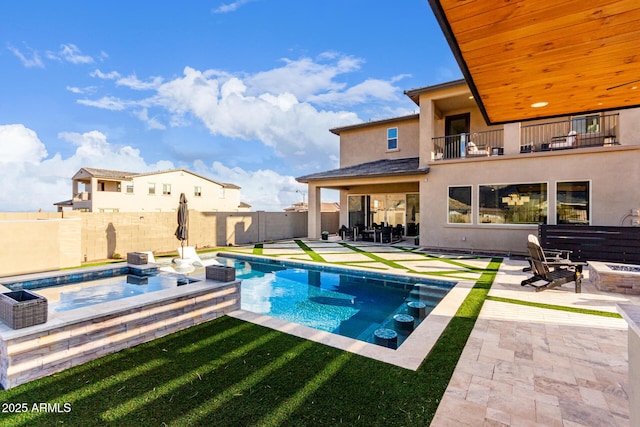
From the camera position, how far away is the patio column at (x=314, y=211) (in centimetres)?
1719

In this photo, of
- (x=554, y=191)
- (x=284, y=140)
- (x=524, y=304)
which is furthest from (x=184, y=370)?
(x=284, y=140)

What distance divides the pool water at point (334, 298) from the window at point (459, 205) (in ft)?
19.3

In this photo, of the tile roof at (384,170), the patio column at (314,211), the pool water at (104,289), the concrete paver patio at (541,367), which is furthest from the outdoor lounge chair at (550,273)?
the patio column at (314,211)

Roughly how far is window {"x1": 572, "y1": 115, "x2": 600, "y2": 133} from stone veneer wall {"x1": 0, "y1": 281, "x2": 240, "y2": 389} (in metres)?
14.3

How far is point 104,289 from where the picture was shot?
6.81m

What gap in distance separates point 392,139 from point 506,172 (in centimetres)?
694

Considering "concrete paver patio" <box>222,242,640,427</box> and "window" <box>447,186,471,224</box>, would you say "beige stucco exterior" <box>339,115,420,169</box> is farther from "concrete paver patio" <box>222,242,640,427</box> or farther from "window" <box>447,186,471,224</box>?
"concrete paver patio" <box>222,242,640,427</box>

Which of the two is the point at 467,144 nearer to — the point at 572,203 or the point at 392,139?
the point at 572,203

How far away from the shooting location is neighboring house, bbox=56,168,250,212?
2864cm

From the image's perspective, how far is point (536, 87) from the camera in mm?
3467

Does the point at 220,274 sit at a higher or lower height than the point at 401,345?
higher

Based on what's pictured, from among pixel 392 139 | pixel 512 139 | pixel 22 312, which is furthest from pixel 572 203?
pixel 22 312

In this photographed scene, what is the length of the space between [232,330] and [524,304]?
526 centimetres

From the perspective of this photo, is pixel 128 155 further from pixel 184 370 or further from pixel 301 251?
pixel 184 370
